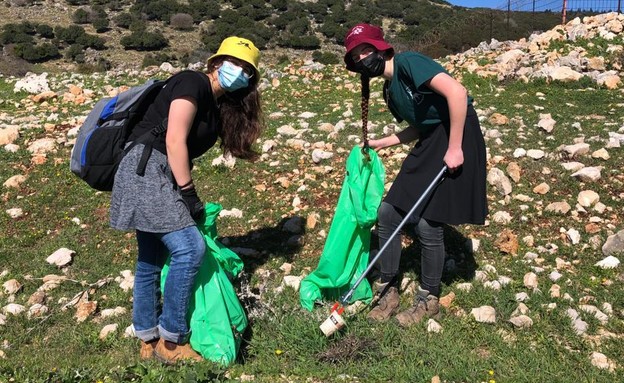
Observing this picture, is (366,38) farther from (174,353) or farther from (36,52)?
(36,52)

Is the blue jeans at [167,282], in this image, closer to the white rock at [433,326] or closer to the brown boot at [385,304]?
the brown boot at [385,304]

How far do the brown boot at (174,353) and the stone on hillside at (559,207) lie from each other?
11.7 feet

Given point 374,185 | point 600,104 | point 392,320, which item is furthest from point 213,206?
point 600,104

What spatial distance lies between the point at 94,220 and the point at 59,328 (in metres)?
1.93

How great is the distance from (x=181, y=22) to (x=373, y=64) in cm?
4678

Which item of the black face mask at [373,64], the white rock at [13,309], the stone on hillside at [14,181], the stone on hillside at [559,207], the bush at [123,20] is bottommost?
the bush at [123,20]

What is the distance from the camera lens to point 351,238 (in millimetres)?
3955

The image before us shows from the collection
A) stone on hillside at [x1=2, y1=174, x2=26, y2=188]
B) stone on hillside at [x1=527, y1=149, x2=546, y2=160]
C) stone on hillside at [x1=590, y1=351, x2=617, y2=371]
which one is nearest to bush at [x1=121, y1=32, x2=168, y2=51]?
stone on hillside at [x1=2, y1=174, x2=26, y2=188]

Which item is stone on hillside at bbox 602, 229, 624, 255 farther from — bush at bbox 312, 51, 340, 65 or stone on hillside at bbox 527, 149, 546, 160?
bush at bbox 312, 51, 340, 65

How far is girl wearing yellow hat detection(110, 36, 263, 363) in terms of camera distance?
3.04 metres

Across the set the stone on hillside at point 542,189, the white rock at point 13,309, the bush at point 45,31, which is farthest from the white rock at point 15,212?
the bush at point 45,31

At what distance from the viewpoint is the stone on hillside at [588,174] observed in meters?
5.54

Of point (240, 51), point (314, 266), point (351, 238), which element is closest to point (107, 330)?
point (314, 266)

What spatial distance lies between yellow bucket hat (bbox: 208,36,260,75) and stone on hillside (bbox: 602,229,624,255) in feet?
10.8
